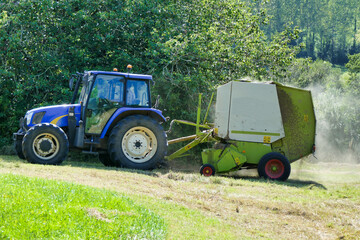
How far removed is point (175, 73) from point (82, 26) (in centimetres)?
411

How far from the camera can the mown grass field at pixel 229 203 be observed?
7.48 meters

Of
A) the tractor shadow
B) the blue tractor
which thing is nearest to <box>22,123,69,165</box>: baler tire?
the blue tractor

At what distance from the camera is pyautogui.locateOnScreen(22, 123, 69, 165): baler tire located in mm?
12109

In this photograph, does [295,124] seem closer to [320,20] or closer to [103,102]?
[103,102]

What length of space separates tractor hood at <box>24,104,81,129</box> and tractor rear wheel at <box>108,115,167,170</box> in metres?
1.38

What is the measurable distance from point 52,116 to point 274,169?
629 centimetres

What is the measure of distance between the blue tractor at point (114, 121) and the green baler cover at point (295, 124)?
3.56 m

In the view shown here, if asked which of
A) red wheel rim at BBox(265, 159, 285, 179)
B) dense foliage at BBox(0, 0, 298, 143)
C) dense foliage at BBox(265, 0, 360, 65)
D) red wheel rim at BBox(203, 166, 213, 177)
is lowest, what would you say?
red wheel rim at BBox(203, 166, 213, 177)

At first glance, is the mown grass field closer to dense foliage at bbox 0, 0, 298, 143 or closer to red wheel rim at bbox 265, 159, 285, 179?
red wheel rim at bbox 265, 159, 285, 179

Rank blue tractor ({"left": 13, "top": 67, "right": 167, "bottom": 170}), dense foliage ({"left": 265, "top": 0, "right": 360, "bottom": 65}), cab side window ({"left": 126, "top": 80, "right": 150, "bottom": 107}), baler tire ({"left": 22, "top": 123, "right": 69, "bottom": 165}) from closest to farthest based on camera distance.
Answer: baler tire ({"left": 22, "top": 123, "right": 69, "bottom": 165})
blue tractor ({"left": 13, "top": 67, "right": 167, "bottom": 170})
cab side window ({"left": 126, "top": 80, "right": 150, "bottom": 107})
dense foliage ({"left": 265, "top": 0, "right": 360, "bottom": 65})

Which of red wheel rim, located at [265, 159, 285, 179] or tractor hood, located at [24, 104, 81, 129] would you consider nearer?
tractor hood, located at [24, 104, 81, 129]

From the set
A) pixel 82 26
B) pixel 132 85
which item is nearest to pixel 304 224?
pixel 132 85

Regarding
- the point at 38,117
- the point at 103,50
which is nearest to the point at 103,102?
the point at 38,117

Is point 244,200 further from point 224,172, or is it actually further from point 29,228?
point 29,228
